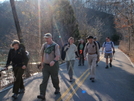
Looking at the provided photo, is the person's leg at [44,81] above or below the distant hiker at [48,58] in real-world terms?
below

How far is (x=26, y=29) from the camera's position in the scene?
647 inches

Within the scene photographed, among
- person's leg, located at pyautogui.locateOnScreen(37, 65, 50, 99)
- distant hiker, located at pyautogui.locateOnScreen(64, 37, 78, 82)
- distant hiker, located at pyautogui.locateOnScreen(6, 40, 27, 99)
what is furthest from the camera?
distant hiker, located at pyautogui.locateOnScreen(64, 37, 78, 82)

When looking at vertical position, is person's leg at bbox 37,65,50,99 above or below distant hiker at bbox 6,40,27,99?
below

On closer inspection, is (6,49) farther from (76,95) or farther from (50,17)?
(76,95)

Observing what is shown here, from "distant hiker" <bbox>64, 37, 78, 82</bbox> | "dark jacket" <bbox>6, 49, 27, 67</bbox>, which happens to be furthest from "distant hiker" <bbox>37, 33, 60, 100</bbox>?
"distant hiker" <bbox>64, 37, 78, 82</bbox>

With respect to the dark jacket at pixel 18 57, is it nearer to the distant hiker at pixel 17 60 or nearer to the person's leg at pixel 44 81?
the distant hiker at pixel 17 60

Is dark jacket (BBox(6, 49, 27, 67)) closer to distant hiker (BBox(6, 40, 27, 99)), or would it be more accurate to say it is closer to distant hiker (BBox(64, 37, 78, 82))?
distant hiker (BBox(6, 40, 27, 99))

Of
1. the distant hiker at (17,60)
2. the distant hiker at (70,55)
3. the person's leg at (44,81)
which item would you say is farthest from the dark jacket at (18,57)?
the distant hiker at (70,55)

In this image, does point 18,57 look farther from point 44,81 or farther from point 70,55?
point 70,55

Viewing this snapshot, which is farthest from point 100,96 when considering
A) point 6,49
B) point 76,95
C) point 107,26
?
point 107,26

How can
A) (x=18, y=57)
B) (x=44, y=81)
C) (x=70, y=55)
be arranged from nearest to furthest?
(x=44, y=81) < (x=18, y=57) < (x=70, y=55)

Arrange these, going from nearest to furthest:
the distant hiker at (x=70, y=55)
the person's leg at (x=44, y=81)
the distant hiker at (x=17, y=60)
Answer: the person's leg at (x=44, y=81)
the distant hiker at (x=17, y=60)
the distant hiker at (x=70, y=55)

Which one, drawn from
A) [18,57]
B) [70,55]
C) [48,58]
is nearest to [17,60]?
[18,57]

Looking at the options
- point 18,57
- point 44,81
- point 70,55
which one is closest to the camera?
point 44,81
